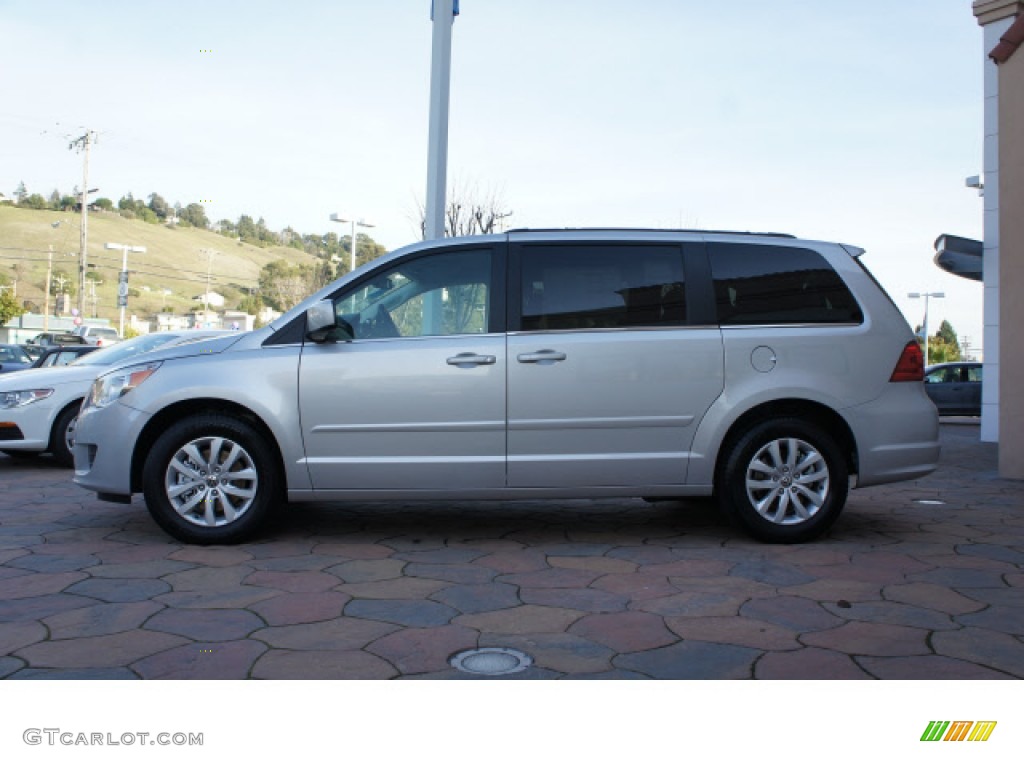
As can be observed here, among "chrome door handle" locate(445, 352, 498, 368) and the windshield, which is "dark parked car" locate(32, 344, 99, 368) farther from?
"chrome door handle" locate(445, 352, 498, 368)

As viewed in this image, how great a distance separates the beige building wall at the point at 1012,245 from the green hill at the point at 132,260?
105 metres

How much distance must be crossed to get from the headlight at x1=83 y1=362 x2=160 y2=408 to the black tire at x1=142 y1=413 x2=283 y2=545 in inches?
14.0

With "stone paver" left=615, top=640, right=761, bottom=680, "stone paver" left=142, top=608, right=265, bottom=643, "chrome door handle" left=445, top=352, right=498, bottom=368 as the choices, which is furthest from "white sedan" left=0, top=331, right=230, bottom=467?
"stone paver" left=615, top=640, right=761, bottom=680

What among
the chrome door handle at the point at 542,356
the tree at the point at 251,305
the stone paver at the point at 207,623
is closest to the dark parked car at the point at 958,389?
the chrome door handle at the point at 542,356

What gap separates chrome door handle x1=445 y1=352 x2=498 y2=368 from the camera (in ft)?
15.1

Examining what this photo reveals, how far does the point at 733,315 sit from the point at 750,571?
4.62 feet

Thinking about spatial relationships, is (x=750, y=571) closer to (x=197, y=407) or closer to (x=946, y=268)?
(x=197, y=407)

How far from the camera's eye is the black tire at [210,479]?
182 inches

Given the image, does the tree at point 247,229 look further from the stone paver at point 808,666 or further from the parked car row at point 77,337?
the stone paver at point 808,666

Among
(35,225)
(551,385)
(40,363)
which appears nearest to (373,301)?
(551,385)

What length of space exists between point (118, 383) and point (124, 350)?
427cm

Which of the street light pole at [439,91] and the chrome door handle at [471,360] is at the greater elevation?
the street light pole at [439,91]
